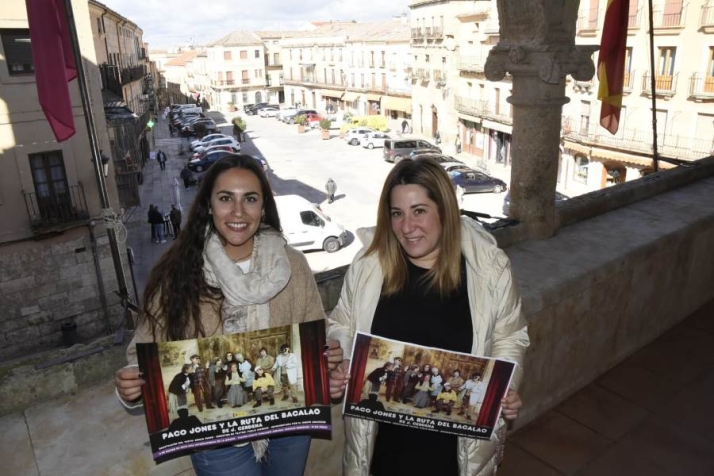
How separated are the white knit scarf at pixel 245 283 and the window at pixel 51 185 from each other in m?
11.6

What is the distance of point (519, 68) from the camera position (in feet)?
13.5

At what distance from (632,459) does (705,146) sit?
67.8ft

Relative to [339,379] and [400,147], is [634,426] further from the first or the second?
[400,147]

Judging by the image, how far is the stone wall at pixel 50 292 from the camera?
11.7 m

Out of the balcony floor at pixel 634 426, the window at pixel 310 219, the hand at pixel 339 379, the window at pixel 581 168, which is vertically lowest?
the window at pixel 581 168

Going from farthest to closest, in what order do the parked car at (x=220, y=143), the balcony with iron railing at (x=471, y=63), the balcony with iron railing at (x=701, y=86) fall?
the parked car at (x=220, y=143), the balcony with iron railing at (x=471, y=63), the balcony with iron railing at (x=701, y=86)

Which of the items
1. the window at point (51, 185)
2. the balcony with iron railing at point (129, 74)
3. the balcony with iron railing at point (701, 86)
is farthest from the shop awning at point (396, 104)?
the window at point (51, 185)

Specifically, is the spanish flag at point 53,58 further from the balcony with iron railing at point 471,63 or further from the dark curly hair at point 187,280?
the balcony with iron railing at point 471,63

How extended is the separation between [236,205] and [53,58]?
17.7 feet

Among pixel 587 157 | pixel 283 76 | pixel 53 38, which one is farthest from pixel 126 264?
pixel 283 76

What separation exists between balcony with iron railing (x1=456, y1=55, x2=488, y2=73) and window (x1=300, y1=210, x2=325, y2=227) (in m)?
18.7

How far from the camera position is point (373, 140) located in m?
34.4

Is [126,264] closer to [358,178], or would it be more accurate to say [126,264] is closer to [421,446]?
[421,446]

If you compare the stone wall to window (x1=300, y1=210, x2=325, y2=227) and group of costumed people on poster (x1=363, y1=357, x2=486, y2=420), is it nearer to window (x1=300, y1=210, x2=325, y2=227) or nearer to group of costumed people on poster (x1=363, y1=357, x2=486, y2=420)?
window (x1=300, y1=210, x2=325, y2=227)
